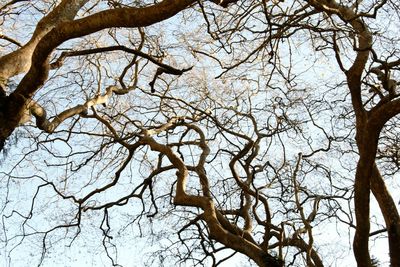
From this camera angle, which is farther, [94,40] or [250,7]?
[94,40]

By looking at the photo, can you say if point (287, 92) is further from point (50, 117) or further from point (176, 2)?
point (176, 2)

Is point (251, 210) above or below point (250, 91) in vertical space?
below

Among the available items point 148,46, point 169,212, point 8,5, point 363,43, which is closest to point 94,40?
point 148,46

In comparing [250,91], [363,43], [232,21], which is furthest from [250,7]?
[250,91]

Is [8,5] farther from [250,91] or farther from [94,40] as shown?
[250,91]

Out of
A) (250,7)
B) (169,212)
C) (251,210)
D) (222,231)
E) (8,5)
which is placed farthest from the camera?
(169,212)

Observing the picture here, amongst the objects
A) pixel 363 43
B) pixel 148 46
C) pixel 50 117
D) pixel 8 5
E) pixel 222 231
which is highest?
pixel 148 46

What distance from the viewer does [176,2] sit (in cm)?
321

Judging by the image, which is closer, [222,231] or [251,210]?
[222,231]

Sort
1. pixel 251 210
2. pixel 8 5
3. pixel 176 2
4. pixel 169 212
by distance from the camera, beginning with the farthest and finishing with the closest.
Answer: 1. pixel 169 212
2. pixel 251 210
3. pixel 8 5
4. pixel 176 2

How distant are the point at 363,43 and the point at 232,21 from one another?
1388 mm

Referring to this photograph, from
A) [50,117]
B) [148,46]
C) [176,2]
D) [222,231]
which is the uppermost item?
[148,46]

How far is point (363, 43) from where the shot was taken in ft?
17.3

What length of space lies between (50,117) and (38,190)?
1119 mm
